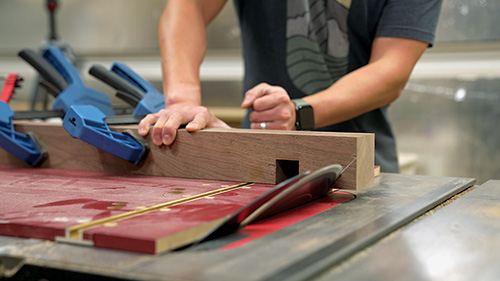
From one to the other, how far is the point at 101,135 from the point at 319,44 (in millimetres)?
754

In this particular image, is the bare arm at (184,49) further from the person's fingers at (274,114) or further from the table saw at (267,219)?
the table saw at (267,219)

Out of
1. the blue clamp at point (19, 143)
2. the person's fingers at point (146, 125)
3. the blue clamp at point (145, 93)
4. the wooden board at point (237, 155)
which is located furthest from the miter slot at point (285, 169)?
the blue clamp at point (19, 143)

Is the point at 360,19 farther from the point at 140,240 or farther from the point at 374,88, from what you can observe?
the point at 140,240

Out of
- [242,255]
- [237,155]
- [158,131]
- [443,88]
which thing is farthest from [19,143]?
[443,88]

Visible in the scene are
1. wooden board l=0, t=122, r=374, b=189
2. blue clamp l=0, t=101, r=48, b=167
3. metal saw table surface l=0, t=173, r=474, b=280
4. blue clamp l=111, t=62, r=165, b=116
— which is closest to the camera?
metal saw table surface l=0, t=173, r=474, b=280

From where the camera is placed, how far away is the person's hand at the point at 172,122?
0.97 meters

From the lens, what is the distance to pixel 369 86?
4.23ft

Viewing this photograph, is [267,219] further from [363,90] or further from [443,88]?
[443,88]

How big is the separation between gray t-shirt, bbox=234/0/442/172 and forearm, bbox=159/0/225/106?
15cm

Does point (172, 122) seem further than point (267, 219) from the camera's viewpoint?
Yes

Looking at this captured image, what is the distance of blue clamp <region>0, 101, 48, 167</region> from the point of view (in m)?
1.06

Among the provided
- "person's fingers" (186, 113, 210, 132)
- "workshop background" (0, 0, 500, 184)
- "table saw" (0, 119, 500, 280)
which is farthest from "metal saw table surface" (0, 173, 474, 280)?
"workshop background" (0, 0, 500, 184)

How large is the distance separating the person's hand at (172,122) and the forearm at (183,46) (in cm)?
25

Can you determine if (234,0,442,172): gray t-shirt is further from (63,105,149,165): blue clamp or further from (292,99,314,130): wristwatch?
(63,105,149,165): blue clamp
